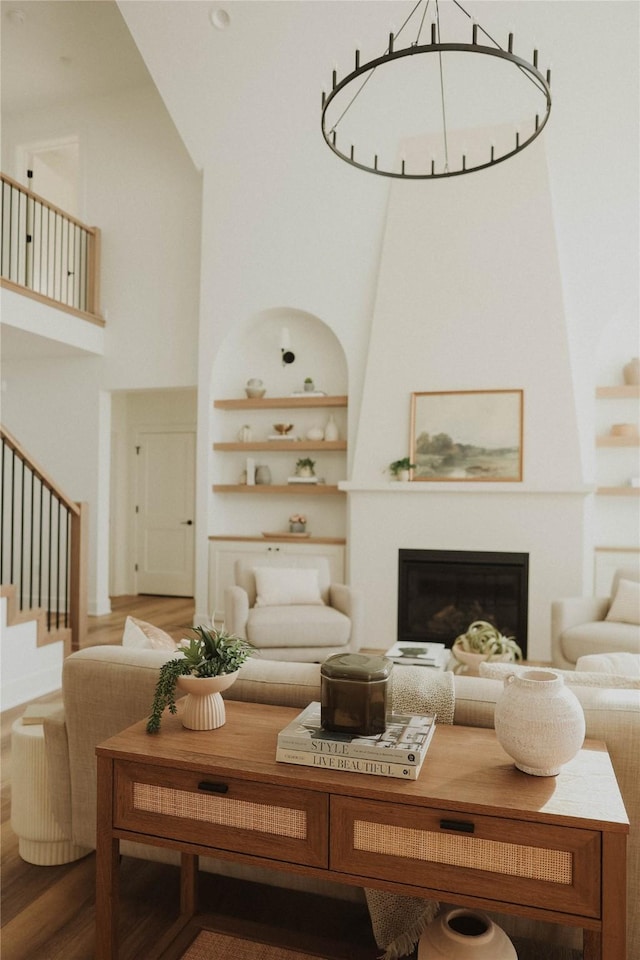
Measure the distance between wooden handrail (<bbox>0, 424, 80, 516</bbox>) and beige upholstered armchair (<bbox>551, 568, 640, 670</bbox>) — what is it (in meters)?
3.55

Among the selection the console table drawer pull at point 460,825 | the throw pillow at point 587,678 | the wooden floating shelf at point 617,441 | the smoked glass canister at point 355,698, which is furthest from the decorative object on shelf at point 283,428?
the console table drawer pull at point 460,825

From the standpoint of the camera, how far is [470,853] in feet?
4.43

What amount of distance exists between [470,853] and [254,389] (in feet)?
17.2

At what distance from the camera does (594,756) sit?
1544 mm

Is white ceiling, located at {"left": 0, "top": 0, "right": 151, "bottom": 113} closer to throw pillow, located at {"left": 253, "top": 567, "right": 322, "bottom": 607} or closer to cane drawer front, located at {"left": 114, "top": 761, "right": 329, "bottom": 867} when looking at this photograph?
throw pillow, located at {"left": 253, "top": 567, "right": 322, "bottom": 607}

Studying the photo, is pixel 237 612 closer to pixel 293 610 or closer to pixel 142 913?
pixel 293 610

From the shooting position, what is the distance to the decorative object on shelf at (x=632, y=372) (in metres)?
5.49

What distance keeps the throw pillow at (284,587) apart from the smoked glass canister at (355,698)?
3090 mm

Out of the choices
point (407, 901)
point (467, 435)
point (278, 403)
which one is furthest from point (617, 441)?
point (407, 901)

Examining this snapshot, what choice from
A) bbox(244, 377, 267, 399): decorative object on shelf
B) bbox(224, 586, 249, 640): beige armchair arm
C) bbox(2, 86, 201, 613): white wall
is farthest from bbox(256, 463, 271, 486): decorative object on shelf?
bbox(224, 586, 249, 640): beige armchair arm

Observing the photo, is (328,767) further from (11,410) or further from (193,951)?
(11,410)

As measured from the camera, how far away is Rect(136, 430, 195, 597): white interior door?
26.0ft

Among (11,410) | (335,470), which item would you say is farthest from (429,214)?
(11,410)

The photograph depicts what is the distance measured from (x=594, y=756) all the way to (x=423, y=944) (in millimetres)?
595
